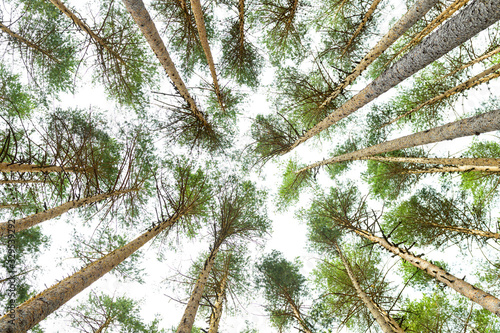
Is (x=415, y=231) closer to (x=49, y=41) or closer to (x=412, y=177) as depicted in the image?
(x=412, y=177)

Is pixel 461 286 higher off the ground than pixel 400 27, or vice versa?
pixel 400 27

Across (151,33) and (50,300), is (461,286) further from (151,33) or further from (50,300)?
(151,33)

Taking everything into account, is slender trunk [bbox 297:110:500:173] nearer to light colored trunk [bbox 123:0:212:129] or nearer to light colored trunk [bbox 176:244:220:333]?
light colored trunk [bbox 123:0:212:129]

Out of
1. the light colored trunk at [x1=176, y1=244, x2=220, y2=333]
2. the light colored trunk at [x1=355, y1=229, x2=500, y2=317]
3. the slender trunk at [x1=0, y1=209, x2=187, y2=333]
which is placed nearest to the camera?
the slender trunk at [x1=0, y1=209, x2=187, y2=333]

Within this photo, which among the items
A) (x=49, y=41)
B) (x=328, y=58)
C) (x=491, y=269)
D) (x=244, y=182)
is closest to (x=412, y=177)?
(x=491, y=269)

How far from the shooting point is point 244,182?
7508 millimetres

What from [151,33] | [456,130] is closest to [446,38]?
[456,130]

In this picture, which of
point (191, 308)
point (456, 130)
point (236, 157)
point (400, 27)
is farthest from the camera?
point (236, 157)

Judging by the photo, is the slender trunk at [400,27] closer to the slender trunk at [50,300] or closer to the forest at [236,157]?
the forest at [236,157]

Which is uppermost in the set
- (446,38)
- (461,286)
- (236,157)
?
(236,157)

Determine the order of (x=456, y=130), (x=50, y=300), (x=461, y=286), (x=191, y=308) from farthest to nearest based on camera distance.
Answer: (x=191, y=308), (x=461, y=286), (x=456, y=130), (x=50, y=300)

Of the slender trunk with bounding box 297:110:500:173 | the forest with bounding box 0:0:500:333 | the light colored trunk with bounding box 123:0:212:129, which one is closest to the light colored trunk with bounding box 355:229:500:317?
the forest with bounding box 0:0:500:333

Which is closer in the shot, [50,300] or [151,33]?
[50,300]

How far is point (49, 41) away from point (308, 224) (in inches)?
372
